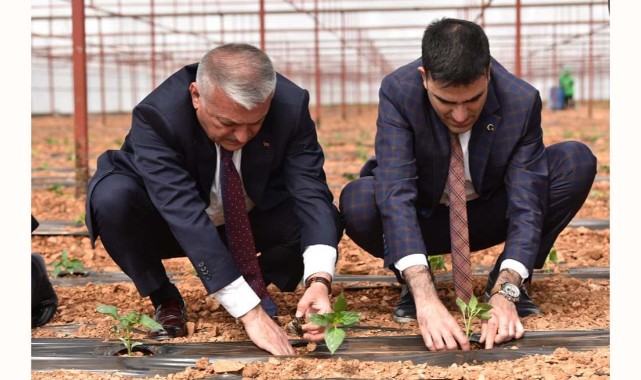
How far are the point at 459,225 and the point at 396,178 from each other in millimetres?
260

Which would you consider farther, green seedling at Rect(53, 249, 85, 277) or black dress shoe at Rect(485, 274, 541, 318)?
green seedling at Rect(53, 249, 85, 277)

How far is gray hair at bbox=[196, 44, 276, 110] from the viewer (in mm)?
2395

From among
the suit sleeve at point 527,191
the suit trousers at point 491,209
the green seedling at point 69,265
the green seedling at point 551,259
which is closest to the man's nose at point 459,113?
the suit sleeve at point 527,191

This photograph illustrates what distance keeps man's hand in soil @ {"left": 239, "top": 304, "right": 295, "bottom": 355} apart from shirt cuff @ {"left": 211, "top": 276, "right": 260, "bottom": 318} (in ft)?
0.07

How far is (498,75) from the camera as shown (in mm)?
2867

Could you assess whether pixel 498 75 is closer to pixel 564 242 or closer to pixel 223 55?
pixel 223 55

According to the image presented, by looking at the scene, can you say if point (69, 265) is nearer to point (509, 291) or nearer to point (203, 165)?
point (203, 165)

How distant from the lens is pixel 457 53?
2.45m

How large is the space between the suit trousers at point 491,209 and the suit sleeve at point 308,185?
0.13 meters

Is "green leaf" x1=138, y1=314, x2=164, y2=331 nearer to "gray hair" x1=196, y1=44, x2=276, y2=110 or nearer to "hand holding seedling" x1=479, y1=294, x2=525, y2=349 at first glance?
"gray hair" x1=196, y1=44, x2=276, y2=110

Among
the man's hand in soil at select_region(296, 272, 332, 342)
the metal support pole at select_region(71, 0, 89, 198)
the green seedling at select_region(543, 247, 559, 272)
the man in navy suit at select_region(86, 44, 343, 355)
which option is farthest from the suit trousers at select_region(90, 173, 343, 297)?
the metal support pole at select_region(71, 0, 89, 198)

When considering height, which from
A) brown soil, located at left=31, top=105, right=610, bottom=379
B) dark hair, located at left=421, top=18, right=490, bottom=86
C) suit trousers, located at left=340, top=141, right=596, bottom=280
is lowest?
brown soil, located at left=31, top=105, right=610, bottom=379

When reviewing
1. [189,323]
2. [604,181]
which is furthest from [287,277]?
[604,181]

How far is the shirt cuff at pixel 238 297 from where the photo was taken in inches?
99.9
